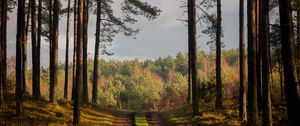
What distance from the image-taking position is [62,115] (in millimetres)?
22516

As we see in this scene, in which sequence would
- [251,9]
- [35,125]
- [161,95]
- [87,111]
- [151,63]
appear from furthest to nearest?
[151,63] < [161,95] < [87,111] < [251,9] < [35,125]

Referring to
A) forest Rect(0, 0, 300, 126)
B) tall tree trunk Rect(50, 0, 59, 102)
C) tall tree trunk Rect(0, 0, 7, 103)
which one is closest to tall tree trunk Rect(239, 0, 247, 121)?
forest Rect(0, 0, 300, 126)

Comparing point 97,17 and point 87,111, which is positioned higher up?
point 97,17

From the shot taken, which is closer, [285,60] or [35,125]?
[285,60]

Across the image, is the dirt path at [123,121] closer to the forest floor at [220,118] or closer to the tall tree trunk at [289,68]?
the forest floor at [220,118]

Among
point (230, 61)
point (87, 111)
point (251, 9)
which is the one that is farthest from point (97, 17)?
point (230, 61)

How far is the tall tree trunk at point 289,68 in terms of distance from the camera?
12234mm

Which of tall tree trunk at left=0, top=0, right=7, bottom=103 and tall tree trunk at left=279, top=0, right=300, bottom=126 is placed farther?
tall tree trunk at left=0, top=0, right=7, bottom=103

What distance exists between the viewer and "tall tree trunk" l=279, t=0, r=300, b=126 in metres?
12.2

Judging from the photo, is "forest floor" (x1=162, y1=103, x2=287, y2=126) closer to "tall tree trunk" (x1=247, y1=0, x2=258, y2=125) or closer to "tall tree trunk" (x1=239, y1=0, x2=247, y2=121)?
"tall tree trunk" (x1=239, y1=0, x2=247, y2=121)

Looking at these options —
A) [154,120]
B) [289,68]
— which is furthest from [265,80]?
[154,120]

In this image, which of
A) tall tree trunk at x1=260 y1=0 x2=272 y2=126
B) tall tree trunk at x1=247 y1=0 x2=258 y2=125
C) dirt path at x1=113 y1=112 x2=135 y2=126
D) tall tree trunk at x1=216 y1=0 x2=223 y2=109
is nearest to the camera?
tall tree trunk at x1=260 y1=0 x2=272 y2=126

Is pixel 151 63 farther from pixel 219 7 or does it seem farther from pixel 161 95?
pixel 219 7

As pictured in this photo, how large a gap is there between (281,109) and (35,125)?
13955mm
